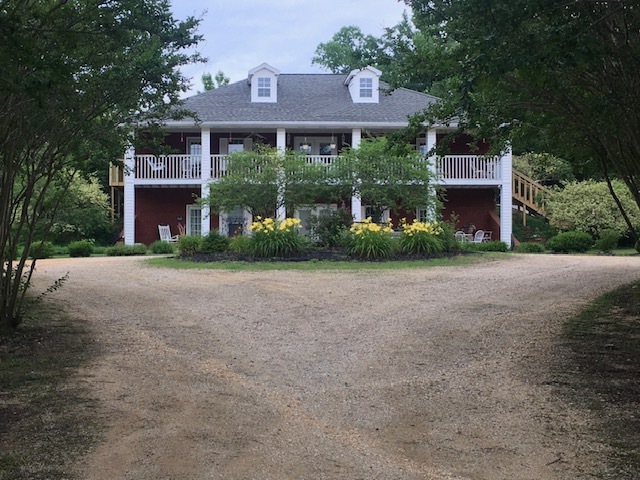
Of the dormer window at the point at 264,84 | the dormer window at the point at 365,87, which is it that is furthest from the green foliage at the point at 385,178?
the dormer window at the point at 264,84

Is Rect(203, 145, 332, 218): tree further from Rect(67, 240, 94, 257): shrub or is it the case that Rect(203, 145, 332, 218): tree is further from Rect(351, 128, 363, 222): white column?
Rect(351, 128, 363, 222): white column

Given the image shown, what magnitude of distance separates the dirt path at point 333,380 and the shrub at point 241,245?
4737 mm

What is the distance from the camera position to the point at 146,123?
8.91 metres

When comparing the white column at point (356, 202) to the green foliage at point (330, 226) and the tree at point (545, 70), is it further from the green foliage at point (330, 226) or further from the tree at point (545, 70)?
the tree at point (545, 70)

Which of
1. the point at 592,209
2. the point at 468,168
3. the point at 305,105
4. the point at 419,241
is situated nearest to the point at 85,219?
the point at 305,105

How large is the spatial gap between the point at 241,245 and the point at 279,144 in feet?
29.0

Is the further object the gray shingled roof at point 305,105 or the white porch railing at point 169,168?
the gray shingled roof at point 305,105

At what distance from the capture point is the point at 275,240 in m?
16.5

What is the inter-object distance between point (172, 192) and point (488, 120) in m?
20.9

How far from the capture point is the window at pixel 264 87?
1078 inches

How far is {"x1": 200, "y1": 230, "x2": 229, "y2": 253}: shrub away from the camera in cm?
1766

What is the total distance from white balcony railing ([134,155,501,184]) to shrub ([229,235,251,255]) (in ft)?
25.7

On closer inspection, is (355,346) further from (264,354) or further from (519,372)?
(519,372)

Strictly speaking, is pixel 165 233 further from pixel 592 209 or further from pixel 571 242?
pixel 592 209
